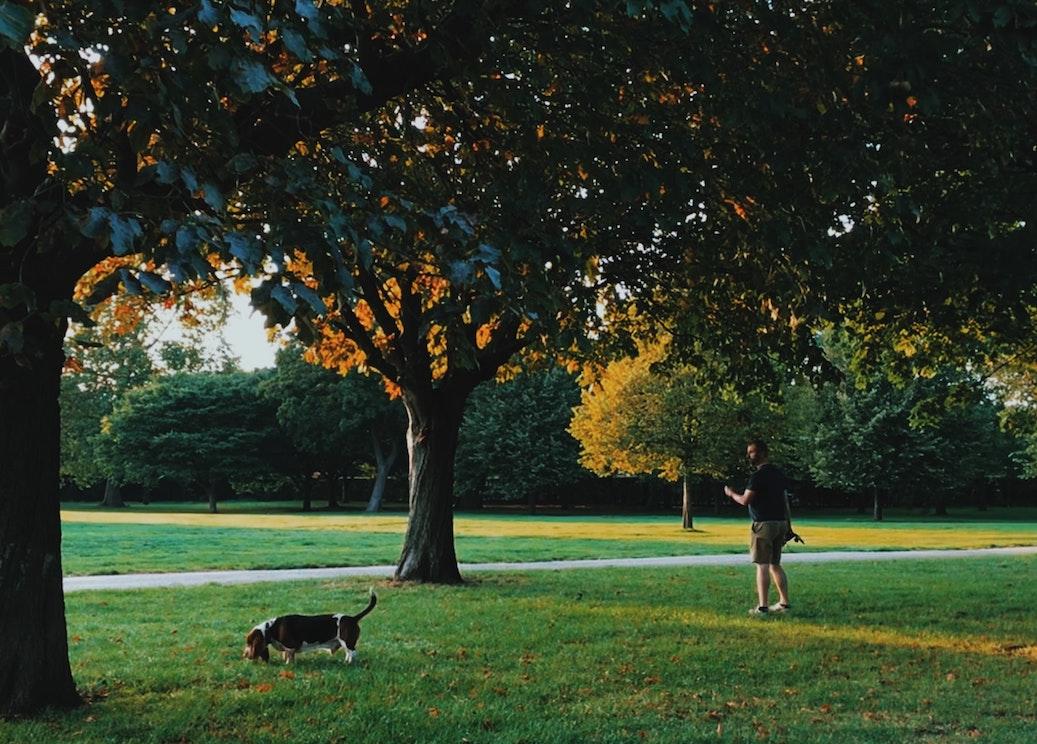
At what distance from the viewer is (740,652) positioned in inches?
321

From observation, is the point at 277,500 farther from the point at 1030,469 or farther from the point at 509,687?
the point at 509,687

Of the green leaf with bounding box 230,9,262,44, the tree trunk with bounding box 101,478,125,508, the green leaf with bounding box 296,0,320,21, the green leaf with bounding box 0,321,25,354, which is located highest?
the green leaf with bounding box 296,0,320,21

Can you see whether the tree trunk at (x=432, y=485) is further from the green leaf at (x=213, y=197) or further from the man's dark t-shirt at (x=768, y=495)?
the green leaf at (x=213, y=197)

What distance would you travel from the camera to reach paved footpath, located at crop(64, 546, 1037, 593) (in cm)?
1367

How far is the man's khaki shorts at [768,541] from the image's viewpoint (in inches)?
414

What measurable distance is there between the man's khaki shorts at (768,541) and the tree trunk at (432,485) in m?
4.76

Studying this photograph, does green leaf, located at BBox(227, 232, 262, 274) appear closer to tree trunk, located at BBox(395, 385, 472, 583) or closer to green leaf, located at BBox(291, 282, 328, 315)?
green leaf, located at BBox(291, 282, 328, 315)

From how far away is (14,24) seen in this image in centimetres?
267

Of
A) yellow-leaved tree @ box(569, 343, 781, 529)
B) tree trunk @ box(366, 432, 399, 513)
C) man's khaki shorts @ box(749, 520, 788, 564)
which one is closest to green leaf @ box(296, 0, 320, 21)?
man's khaki shorts @ box(749, 520, 788, 564)

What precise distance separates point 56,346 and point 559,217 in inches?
155

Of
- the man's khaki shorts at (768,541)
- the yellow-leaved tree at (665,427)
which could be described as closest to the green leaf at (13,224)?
the man's khaki shorts at (768,541)

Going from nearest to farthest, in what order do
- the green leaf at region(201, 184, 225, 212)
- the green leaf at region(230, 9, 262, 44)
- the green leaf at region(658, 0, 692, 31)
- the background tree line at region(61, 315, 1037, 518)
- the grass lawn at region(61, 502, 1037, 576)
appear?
the green leaf at region(230, 9, 262, 44) < the green leaf at region(201, 184, 225, 212) < the green leaf at region(658, 0, 692, 31) < the grass lawn at region(61, 502, 1037, 576) < the background tree line at region(61, 315, 1037, 518)

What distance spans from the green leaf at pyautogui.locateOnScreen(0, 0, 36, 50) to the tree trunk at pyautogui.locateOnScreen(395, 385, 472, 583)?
11.2 m

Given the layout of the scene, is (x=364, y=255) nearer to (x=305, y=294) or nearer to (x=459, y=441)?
(x=305, y=294)
